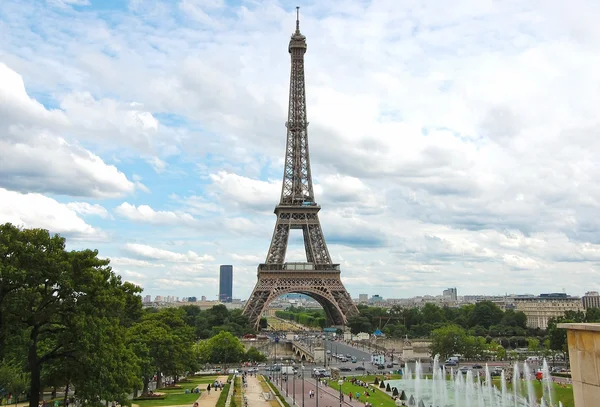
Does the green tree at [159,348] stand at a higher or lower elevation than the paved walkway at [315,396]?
higher

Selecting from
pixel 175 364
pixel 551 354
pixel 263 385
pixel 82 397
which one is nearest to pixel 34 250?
pixel 82 397

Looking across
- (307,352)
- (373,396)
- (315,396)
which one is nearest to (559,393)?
(373,396)

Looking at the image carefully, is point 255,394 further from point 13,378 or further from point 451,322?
point 451,322

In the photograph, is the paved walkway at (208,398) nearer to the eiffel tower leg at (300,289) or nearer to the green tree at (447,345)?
the green tree at (447,345)

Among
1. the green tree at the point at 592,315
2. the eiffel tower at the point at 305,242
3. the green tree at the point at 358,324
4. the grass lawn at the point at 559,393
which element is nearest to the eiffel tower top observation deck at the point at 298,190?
the eiffel tower at the point at 305,242

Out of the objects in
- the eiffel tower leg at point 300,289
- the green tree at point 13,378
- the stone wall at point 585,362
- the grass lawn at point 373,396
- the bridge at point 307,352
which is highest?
the eiffel tower leg at point 300,289

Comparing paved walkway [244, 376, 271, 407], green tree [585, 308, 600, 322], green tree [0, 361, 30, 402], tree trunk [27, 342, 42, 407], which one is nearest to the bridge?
paved walkway [244, 376, 271, 407]

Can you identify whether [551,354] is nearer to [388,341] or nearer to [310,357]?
[388,341]
